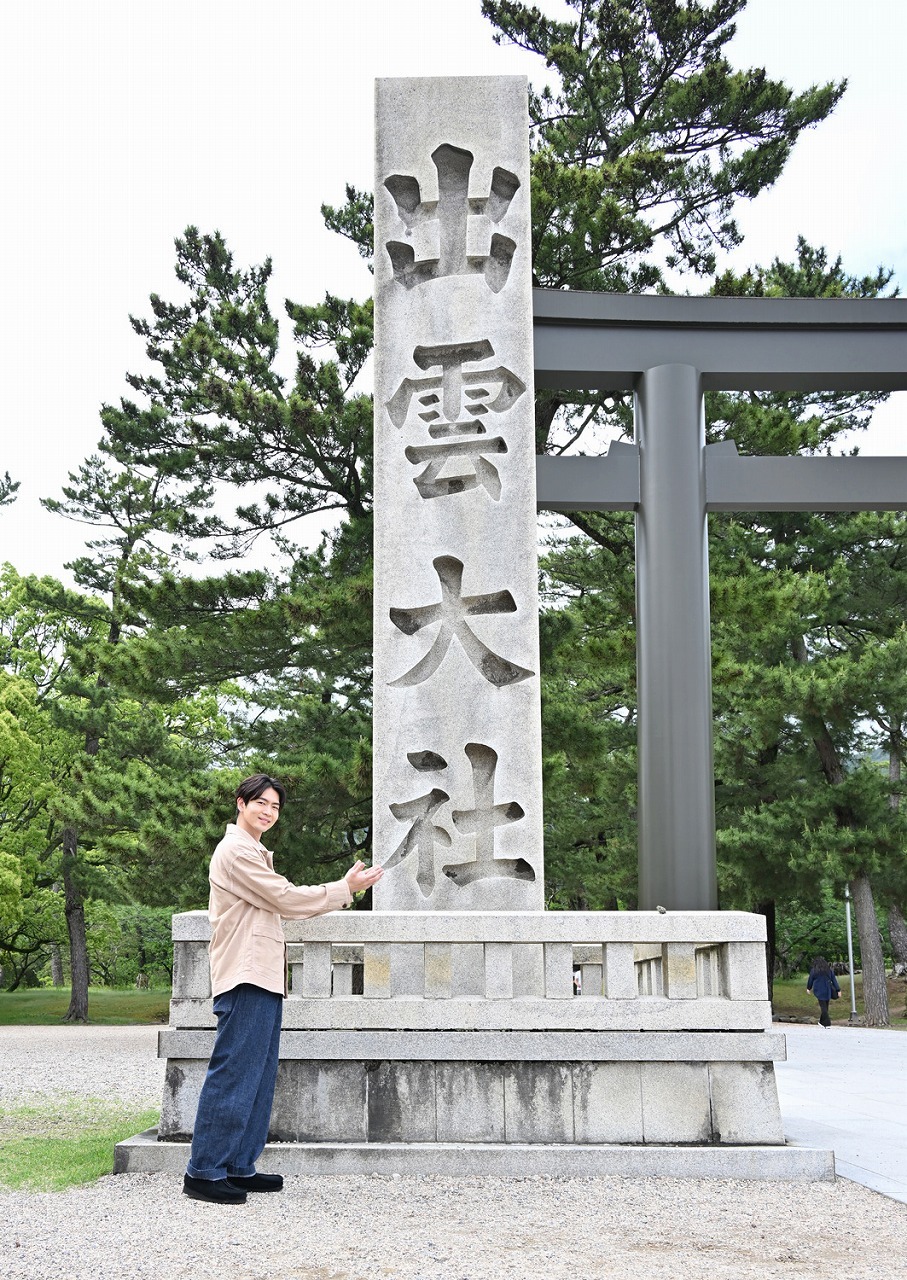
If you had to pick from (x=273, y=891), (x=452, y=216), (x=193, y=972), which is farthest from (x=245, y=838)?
(x=452, y=216)

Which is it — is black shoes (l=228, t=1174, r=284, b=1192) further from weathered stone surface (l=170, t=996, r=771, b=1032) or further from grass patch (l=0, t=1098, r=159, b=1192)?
grass patch (l=0, t=1098, r=159, b=1192)

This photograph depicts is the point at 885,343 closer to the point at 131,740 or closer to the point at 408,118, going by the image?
the point at 408,118

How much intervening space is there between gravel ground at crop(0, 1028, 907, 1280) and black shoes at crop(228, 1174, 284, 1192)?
0.06 meters

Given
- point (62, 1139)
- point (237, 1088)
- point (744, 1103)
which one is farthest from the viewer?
point (62, 1139)

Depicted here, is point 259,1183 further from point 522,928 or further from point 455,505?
point 455,505

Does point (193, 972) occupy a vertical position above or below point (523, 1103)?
above

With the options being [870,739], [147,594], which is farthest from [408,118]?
[870,739]

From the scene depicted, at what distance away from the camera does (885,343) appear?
22.3ft

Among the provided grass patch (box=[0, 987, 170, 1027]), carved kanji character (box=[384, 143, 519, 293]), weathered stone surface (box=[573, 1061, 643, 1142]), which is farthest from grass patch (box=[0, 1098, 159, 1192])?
grass patch (box=[0, 987, 170, 1027])

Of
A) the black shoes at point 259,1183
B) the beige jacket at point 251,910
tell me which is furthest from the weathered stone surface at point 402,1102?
the beige jacket at point 251,910

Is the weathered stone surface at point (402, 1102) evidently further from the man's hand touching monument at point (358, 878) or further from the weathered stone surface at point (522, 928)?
the man's hand touching monument at point (358, 878)

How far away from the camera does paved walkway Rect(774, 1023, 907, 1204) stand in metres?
4.86

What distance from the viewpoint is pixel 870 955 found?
1680 centimetres

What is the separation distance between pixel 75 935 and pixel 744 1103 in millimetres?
18515
